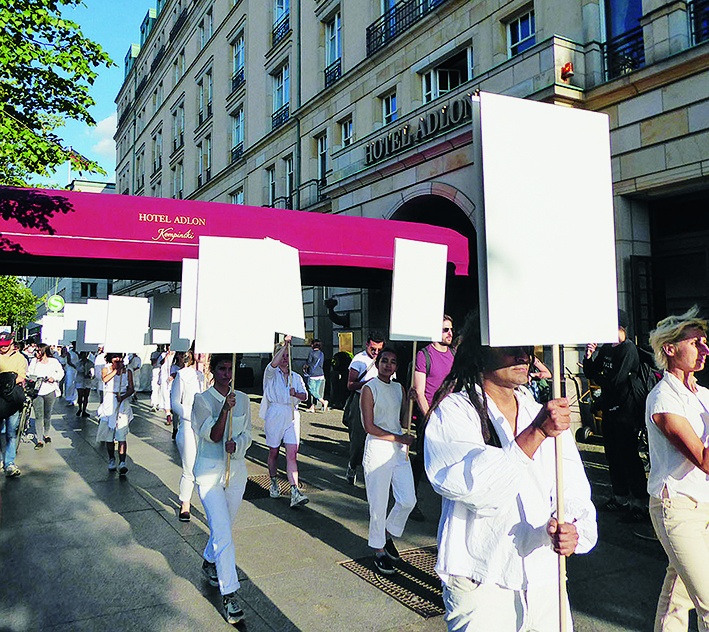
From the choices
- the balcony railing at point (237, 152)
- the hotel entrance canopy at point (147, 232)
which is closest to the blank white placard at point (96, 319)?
the hotel entrance canopy at point (147, 232)

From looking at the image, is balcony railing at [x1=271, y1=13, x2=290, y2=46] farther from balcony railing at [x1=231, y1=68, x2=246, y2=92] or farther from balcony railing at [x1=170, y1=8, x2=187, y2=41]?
balcony railing at [x1=170, y1=8, x2=187, y2=41]

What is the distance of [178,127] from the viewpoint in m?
36.8

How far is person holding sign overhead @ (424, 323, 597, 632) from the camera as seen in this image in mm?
2064

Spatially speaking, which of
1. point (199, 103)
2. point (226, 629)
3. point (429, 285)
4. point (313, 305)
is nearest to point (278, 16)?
point (199, 103)

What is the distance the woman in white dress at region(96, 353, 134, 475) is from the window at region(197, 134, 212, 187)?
24.1 meters

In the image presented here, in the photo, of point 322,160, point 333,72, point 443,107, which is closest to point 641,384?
point 443,107

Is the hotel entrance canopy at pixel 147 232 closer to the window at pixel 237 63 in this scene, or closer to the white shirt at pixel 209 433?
the white shirt at pixel 209 433

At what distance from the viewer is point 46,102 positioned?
823 centimetres

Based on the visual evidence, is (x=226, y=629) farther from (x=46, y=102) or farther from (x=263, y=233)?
(x=46, y=102)

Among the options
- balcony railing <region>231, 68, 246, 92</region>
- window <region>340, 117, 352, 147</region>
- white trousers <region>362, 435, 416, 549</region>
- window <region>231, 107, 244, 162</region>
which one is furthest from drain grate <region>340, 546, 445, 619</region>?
balcony railing <region>231, 68, 246, 92</region>

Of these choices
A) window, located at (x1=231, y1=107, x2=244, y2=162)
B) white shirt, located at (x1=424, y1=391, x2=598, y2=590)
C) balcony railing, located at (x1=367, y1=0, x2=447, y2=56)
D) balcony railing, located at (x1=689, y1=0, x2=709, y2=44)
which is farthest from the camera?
window, located at (x1=231, y1=107, x2=244, y2=162)

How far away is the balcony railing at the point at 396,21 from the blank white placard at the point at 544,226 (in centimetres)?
1400

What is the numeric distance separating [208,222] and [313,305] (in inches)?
466

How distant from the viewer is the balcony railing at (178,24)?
34.9 metres
